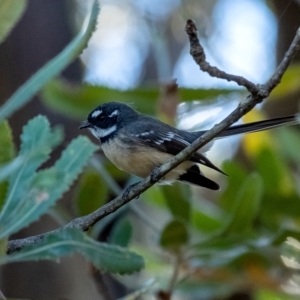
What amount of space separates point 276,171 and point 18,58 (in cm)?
139

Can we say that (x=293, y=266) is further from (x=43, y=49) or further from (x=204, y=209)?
(x=43, y=49)

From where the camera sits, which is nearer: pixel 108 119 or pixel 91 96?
pixel 91 96

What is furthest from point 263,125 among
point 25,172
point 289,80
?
point 25,172

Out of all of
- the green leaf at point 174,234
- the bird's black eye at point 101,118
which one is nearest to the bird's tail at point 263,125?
the green leaf at point 174,234

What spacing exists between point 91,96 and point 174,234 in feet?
2.43

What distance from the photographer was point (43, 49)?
2.68 meters

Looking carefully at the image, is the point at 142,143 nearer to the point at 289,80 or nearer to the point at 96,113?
the point at 96,113

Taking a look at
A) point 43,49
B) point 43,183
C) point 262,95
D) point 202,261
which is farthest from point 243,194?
point 43,49

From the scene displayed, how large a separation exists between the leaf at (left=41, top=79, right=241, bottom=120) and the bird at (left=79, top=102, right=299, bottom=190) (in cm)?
10

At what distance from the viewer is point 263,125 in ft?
5.30

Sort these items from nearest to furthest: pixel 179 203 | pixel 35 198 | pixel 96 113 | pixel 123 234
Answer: pixel 35 198 < pixel 123 234 < pixel 179 203 < pixel 96 113

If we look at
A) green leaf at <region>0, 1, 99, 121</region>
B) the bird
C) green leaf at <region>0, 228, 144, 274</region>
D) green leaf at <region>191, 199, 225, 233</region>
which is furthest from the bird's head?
green leaf at <region>0, 228, 144, 274</region>

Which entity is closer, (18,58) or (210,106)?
(210,106)

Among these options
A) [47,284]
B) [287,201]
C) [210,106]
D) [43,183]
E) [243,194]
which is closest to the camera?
[43,183]
